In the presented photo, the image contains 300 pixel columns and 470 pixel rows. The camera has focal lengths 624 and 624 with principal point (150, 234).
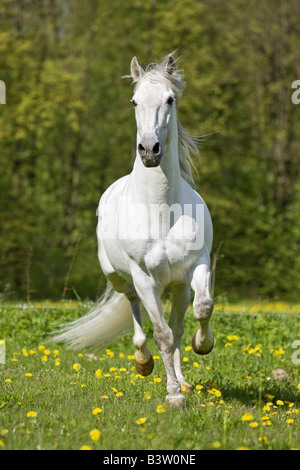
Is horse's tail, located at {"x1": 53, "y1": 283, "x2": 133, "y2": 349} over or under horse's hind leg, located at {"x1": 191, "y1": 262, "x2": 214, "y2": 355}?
→ under

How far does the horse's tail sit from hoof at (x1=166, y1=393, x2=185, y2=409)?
1906 mm

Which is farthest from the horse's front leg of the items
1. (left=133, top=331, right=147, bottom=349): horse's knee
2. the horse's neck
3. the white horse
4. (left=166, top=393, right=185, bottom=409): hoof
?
the horse's neck

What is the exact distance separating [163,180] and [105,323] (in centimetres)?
235

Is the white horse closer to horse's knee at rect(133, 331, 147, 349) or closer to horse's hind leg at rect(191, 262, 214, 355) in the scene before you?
horse's hind leg at rect(191, 262, 214, 355)

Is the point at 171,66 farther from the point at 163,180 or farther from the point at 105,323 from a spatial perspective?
the point at 105,323

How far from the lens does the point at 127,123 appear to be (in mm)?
23281

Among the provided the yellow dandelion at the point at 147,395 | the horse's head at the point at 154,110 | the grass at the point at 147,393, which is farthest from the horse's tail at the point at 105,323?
the horse's head at the point at 154,110

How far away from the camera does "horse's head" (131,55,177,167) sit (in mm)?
4227

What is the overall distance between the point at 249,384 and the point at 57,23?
19841 millimetres

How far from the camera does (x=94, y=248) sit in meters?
21.7

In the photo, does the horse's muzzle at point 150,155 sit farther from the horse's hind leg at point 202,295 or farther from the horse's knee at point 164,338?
the horse's knee at point 164,338

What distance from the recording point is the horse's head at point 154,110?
4227mm
